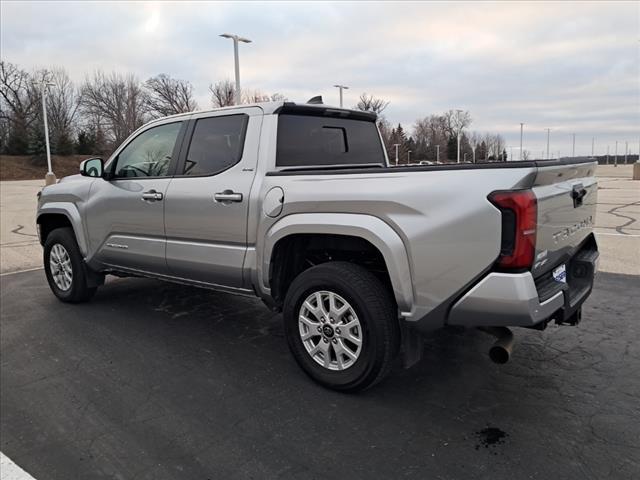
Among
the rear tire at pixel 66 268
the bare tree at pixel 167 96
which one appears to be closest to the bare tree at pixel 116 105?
the bare tree at pixel 167 96

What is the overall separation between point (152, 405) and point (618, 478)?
2.63m

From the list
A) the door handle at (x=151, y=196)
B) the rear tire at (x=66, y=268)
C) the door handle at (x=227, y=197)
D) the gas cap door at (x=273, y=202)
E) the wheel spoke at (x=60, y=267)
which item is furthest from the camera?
the wheel spoke at (x=60, y=267)

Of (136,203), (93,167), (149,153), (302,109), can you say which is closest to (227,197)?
(302,109)

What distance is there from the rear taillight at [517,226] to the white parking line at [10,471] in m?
2.67

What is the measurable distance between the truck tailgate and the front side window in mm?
3070

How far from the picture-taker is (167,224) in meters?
4.35

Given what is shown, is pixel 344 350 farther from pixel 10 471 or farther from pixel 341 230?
pixel 10 471

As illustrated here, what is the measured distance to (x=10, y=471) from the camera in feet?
8.66

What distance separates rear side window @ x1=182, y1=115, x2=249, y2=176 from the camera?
3.99 metres

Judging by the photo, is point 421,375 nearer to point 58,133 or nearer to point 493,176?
point 493,176

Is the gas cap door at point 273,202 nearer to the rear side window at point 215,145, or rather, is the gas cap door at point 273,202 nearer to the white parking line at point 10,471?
the rear side window at point 215,145

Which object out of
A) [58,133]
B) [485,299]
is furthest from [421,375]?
[58,133]

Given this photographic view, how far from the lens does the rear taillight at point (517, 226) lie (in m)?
2.60

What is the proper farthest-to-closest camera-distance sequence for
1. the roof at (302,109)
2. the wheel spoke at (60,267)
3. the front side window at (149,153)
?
1. the wheel spoke at (60,267)
2. the front side window at (149,153)
3. the roof at (302,109)
